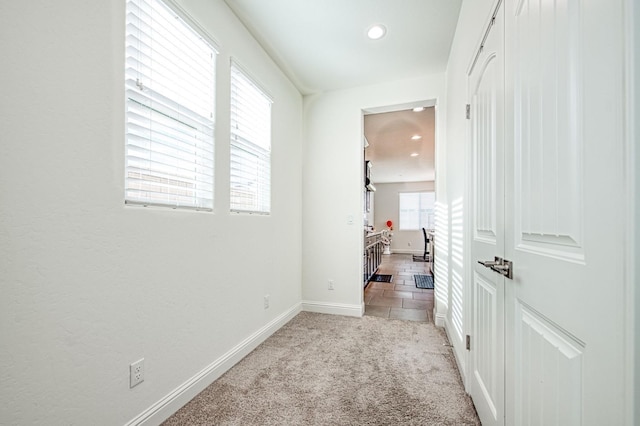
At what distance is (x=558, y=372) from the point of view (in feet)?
2.55

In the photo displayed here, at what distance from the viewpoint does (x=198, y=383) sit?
5.80 ft

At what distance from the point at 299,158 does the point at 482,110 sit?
2.18 metres

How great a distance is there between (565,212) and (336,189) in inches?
104

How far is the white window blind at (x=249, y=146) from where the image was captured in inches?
88.4

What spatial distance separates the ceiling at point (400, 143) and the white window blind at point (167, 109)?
9.48 feet

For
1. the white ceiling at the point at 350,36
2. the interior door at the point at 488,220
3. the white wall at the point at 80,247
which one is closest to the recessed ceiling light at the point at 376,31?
the white ceiling at the point at 350,36

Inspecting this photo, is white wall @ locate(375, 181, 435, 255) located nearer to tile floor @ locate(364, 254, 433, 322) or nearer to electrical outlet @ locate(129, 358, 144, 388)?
tile floor @ locate(364, 254, 433, 322)

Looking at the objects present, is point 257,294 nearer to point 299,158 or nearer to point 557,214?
point 299,158

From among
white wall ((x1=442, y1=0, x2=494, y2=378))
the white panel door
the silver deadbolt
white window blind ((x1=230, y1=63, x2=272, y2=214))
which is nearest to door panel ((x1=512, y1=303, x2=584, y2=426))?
the white panel door

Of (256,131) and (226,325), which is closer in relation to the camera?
(226,325)

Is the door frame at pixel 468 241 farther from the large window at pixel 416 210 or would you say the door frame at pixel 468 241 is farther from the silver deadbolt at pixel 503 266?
the large window at pixel 416 210

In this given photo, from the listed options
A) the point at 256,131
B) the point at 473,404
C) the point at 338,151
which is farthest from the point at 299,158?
the point at 473,404

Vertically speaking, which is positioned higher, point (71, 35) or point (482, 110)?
point (71, 35)

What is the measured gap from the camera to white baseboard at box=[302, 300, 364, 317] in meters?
3.23
